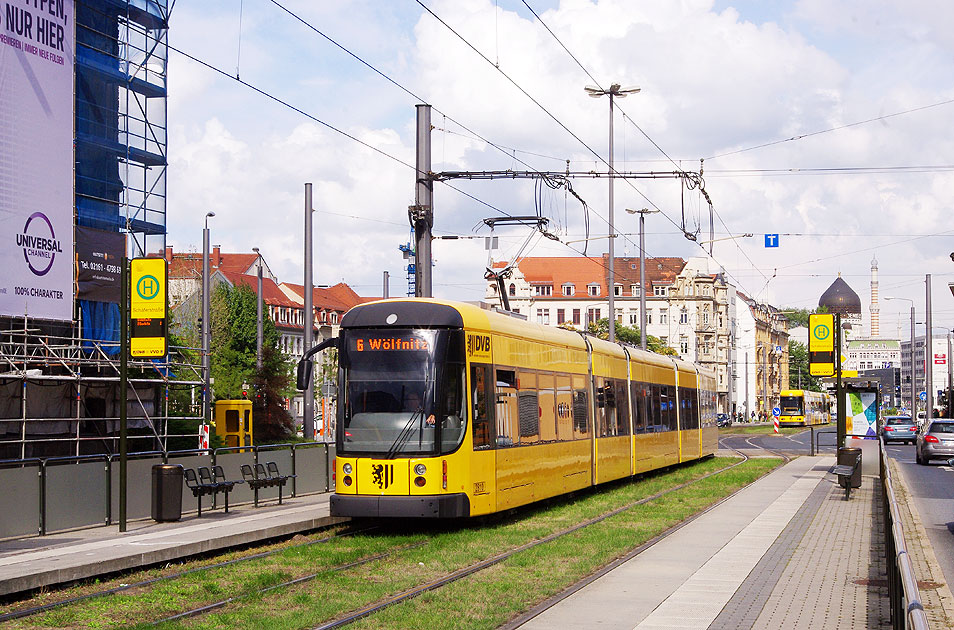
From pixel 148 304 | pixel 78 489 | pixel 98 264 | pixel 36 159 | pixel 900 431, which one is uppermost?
pixel 36 159

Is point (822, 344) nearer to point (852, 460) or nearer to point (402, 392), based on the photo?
point (852, 460)

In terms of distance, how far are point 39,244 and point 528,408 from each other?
50.6 feet

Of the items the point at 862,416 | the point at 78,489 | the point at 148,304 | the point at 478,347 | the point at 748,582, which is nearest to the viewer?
the point at 748,582

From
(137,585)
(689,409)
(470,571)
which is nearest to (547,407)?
(470,571)

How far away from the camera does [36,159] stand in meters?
29.1

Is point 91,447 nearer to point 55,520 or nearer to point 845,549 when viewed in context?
point 55,520

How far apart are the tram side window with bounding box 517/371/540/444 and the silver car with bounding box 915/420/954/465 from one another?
23138 millimetres

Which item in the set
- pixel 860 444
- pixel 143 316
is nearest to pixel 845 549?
pixel 143 316

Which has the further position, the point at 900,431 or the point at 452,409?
the point at 900,431

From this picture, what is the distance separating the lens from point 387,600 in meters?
11.0

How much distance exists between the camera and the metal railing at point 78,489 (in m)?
15.5

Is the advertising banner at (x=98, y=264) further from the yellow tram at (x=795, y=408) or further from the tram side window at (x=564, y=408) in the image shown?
the yellow tram at (x=795, y=408)

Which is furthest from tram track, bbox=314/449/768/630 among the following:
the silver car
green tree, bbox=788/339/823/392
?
green tree, bbox=788/339/823/392

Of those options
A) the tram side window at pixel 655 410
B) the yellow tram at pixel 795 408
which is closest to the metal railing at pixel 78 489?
the tram side window at pixel 655 410
